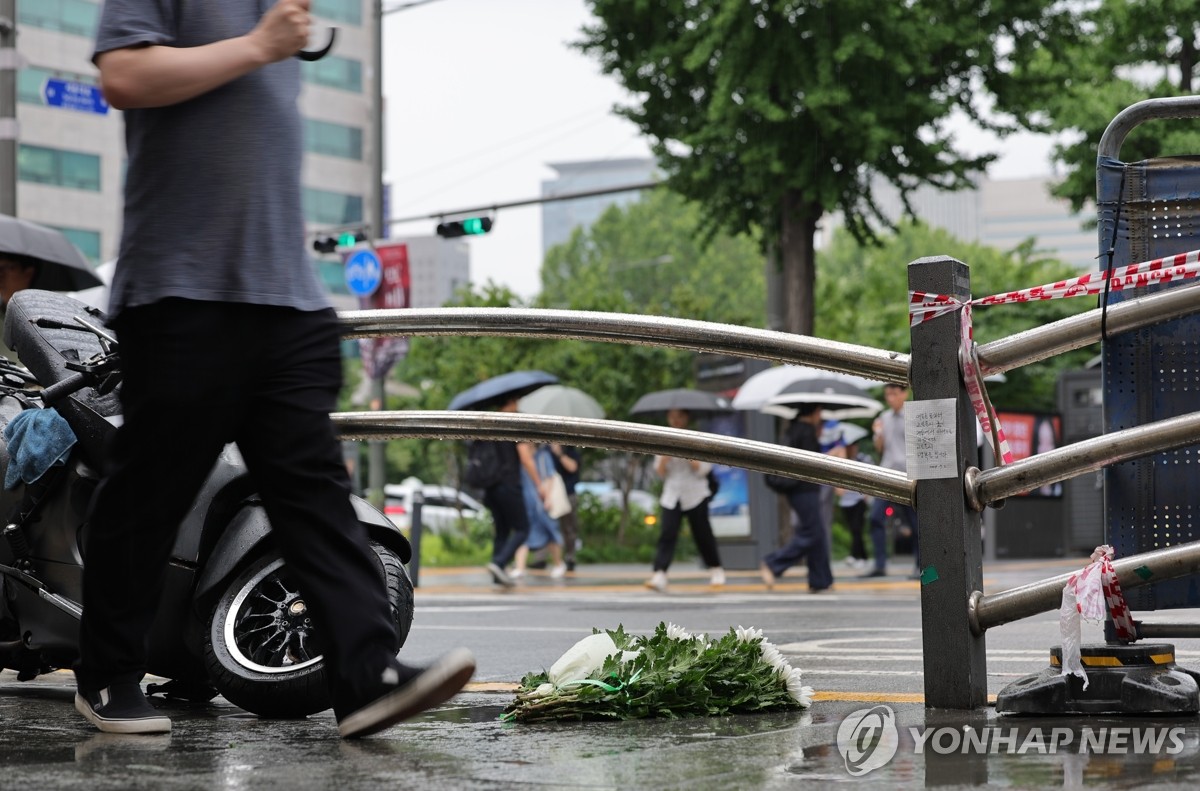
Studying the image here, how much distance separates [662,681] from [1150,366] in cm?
152

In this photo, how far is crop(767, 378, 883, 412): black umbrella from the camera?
60.5ft

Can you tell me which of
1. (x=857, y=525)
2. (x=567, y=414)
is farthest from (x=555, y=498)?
(x=857, y=525)

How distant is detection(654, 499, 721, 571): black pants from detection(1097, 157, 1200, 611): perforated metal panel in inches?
448

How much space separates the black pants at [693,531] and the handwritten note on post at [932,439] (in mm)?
11409

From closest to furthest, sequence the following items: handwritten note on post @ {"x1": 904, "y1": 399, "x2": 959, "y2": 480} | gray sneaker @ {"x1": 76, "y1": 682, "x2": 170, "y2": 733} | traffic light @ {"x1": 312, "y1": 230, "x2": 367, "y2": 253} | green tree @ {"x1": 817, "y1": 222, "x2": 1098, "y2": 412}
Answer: gray sneaker @ {"x1": 76, "y1": 682, "x2": 170, "y2": 733} < handwritten note on post @ {"x1": 904, "y1": 399, "x2": 959, "y2": 480} < traffic light @ {"x1": 312, "y1": 230, "x2": 367, "y2": 253} < green tree @ {"x1": 817, "y1": 222, "x2": 1098, "y2": 412}

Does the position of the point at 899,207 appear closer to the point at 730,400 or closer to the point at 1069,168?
the point at 730,400

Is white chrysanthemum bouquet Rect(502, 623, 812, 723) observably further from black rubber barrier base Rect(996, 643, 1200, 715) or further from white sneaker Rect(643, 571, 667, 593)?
white sneaker Rect(643, 571, 667, 593)

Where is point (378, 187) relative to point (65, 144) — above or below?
below

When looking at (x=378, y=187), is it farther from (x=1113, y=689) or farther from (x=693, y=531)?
(x=1113, y=689)

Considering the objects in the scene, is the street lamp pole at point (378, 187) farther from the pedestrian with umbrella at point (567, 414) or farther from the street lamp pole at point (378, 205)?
the pedestrian with umbrella at point (567, 414)

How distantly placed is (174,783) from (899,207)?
66.6 ft

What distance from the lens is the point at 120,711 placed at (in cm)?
398

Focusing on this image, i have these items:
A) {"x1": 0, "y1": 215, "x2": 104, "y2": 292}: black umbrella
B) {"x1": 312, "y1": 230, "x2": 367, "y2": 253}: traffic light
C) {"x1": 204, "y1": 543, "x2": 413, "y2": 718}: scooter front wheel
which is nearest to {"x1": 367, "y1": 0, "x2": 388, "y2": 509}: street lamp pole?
{"x1": 312, "y1": 230, "x2": 367, "y2": 253}: traffic light

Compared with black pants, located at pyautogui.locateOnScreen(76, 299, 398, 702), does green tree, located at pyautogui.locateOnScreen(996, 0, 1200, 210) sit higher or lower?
higher
